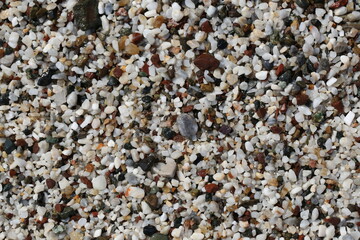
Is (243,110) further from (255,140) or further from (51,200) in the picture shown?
(51,200)

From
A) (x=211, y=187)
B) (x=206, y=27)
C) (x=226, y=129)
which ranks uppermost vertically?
(x=206, y=27)

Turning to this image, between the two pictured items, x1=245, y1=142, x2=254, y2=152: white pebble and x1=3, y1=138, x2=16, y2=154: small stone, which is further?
x1=3, y1=138, x2=16, y2=154: small stone

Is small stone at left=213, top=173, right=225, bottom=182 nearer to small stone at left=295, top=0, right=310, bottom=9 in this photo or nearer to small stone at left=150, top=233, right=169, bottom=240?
small stone at left=150, top=233, right=169, bottom=240

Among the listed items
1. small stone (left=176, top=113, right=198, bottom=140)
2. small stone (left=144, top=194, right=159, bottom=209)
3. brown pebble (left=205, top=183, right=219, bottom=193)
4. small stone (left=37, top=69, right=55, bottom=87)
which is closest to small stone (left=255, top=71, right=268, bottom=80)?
small stone (left=176, top=113, right=198, bottom=140)

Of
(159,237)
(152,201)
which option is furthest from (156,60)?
(159,237)

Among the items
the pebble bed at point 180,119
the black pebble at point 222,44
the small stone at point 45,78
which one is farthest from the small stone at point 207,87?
the small stone at point 45,78

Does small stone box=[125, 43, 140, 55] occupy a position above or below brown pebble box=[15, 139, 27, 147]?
above

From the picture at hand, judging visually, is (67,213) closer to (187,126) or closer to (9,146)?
(9,146)
